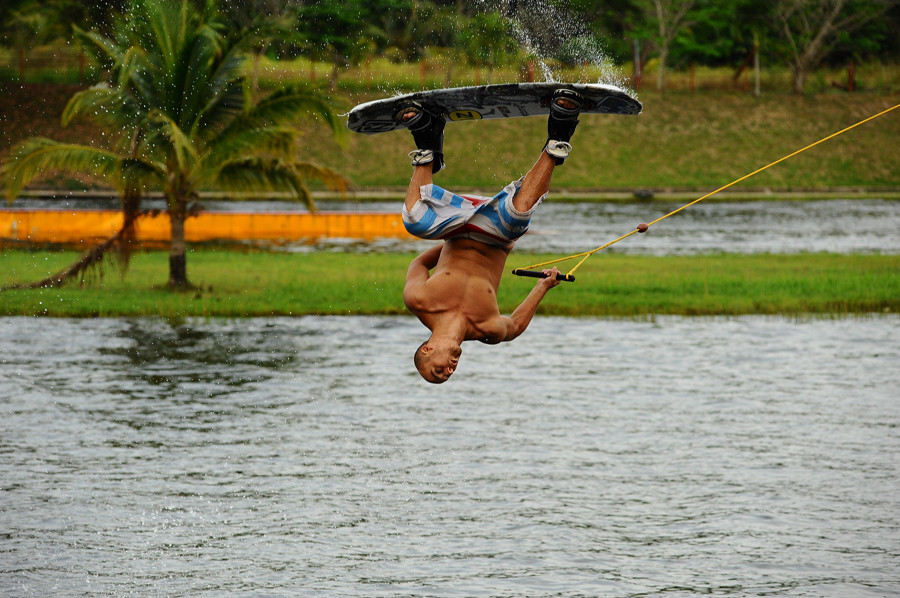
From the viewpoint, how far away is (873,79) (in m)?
71.9

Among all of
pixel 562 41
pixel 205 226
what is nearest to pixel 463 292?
pixel 562 41

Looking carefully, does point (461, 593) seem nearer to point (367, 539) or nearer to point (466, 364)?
point (367, 539)

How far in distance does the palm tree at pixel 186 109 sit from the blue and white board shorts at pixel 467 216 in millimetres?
15358

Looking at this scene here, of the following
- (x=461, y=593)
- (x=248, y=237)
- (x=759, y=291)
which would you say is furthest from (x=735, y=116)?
(x=461, y=593)

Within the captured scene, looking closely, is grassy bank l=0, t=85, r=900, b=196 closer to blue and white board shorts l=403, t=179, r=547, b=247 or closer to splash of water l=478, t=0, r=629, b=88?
splash of water l=478, t=0, r=629, b=88

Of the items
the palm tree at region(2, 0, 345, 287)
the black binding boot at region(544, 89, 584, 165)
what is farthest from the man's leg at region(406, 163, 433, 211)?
the palm tree at region(2, 0, 345, 287)

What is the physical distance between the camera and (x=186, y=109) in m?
24.1

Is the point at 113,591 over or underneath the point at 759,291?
underneath

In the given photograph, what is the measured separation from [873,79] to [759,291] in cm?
5194

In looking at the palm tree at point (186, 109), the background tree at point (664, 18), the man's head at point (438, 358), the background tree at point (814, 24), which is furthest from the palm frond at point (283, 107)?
the background tree at point (814, 24)

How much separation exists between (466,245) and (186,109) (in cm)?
1655

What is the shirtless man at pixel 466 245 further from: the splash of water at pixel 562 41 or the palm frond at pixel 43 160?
the palm frond at pixel 43 160

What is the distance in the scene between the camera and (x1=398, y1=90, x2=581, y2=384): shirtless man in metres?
8.33

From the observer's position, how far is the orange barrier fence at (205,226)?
32.0m
